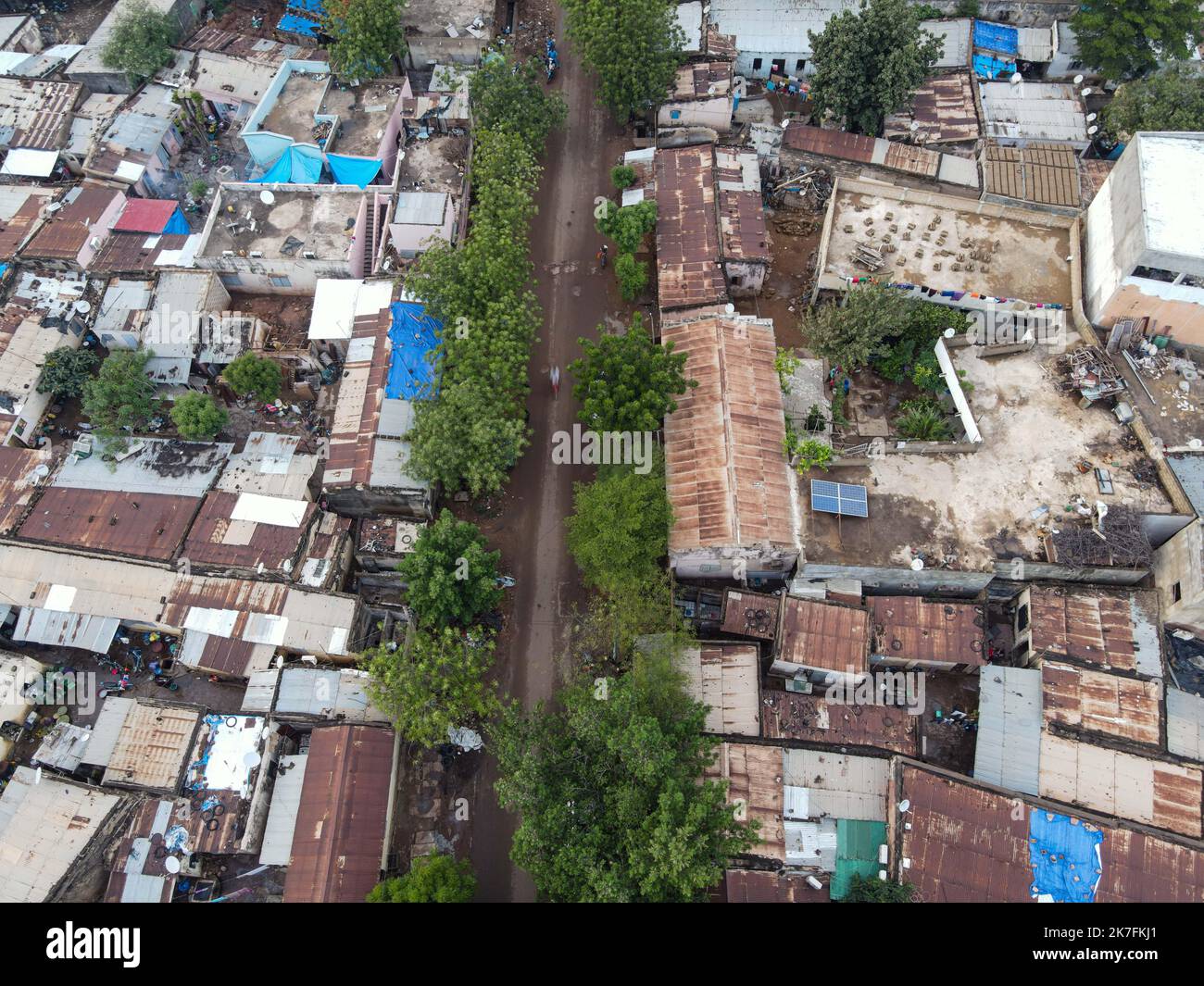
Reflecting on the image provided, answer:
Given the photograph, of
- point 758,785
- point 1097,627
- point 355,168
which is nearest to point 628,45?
point 355,168

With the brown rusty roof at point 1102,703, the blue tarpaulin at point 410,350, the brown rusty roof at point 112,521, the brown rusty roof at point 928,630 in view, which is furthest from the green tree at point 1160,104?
the brown rusty roof at point 112,521

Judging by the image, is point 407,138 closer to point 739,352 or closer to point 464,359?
point 464,359

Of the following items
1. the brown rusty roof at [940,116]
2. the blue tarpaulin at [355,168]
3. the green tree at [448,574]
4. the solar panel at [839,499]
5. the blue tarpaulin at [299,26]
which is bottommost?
the green tree at [448,574]

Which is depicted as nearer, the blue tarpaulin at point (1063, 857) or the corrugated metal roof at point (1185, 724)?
the blue tarpaulin at point (1063, 857)

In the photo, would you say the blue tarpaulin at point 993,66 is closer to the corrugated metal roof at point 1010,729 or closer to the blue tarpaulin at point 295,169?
the corrugated metal roof at point 1010,729

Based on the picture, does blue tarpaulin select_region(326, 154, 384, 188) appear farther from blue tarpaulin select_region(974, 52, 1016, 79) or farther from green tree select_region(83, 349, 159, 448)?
blue tarpaulin select_region(974, 52, 1016, 79)

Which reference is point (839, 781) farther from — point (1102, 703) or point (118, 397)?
point (118, 397)

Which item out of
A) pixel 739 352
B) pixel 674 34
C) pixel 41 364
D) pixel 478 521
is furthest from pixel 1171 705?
pixel 41 364
